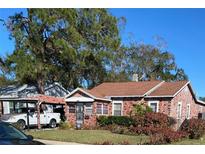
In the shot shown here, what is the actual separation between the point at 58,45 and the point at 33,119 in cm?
498

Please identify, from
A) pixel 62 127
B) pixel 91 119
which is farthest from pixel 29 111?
pixel 91 119

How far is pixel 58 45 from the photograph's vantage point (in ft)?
75.2

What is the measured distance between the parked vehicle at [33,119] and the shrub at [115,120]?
3156 mm

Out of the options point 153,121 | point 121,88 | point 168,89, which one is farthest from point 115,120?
point 168,89

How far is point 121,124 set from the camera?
23219 millimetres

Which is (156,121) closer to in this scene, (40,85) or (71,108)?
(71,108)

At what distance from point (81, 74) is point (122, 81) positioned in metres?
5.03

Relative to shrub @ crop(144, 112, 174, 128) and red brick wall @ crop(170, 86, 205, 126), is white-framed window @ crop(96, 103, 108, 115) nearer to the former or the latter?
red brick wall @ crop(170, 86, 205, 126)

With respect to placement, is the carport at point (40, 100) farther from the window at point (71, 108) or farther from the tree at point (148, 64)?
the tree at point (148, 64)

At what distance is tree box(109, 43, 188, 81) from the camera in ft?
90.6

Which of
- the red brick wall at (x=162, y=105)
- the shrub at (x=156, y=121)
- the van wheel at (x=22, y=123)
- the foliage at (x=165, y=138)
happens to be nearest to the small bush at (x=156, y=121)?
the shrub at (x=156, y=121)

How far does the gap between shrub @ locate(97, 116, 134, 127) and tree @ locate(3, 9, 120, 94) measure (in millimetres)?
2978
